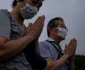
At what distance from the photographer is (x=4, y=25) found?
3.66 metres

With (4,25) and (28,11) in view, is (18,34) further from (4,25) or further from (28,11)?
(28,11)

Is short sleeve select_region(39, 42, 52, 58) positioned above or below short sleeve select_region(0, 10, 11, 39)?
below

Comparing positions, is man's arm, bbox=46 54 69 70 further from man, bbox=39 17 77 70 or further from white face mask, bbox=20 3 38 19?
white face mask, bbox=20 3 38 19

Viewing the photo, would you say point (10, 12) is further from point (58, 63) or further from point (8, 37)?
point (58, 63)

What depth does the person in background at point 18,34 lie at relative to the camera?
361 cm

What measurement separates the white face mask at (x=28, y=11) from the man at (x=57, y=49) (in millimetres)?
913

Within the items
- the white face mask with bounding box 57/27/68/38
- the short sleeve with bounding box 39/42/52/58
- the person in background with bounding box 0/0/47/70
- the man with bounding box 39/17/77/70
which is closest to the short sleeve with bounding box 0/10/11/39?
the person in background with bounding box 0/0/47/70

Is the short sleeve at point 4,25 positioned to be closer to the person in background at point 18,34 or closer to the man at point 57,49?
the person in background at point 18,34

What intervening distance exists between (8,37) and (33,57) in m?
0.46

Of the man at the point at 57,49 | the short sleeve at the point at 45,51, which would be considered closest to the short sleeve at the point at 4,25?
the man at the point at 57,49

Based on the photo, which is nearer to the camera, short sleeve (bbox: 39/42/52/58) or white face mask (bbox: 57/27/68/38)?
short sleeve (bbox: 39/42/52/58)

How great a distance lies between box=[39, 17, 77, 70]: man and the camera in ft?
16.1

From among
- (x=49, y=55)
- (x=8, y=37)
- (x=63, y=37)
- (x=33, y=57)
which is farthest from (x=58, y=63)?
(x=8, y=37)

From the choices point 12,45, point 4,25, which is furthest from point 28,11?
point 12,45
